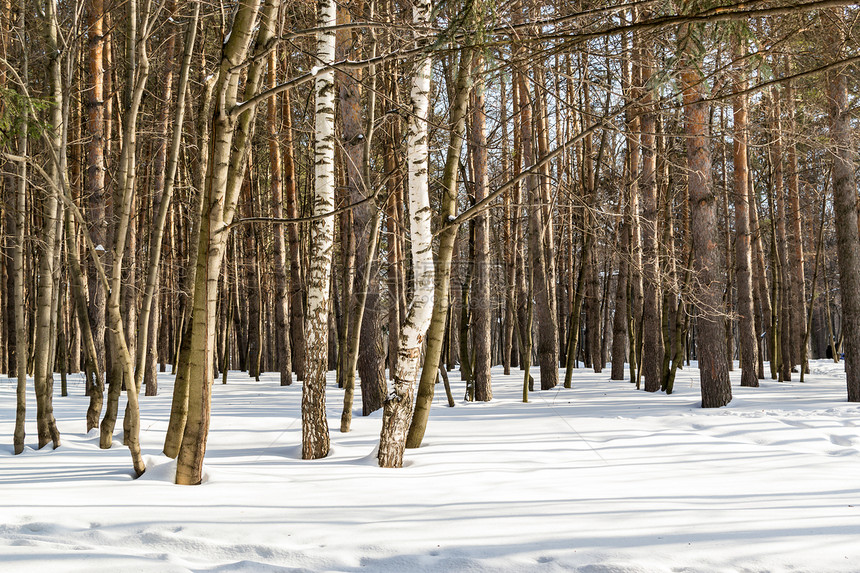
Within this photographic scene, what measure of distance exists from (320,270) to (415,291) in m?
0.98

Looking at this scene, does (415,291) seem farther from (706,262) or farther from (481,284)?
(481,284)

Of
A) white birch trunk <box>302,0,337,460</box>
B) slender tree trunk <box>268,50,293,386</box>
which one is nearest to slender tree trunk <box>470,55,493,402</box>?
slender tree trunk <box>268,50,293,386</box>

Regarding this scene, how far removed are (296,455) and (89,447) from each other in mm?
1968

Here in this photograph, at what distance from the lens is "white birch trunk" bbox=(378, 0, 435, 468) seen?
5039 millimetres

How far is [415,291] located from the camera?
514 cm

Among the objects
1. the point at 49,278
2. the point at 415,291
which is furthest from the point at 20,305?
the point at 415,291

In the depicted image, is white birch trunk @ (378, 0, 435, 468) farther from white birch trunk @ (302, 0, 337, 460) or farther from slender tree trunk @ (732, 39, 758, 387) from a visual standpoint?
slender tree trunk @ (732, 39, 758, 387)

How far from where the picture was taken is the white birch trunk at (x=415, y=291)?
504 cm

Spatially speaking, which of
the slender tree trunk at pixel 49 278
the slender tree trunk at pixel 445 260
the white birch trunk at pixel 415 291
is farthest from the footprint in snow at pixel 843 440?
the slender tree trunk at pixel 49 278

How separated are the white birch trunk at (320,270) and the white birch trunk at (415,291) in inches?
31.8

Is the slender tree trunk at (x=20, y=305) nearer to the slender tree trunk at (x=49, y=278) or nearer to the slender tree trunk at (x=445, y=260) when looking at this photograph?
the slender tree trunk at (x=49, y=278)

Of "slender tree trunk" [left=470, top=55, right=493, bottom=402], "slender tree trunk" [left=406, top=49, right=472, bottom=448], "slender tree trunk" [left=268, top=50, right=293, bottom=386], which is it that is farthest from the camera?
"slender tree trunk" [left=268, top=50, right=293, bottom=386]

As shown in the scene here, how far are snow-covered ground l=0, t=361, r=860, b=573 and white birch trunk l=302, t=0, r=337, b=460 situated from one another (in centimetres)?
31

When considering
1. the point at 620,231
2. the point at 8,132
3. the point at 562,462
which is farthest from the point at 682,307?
the point at 8,132
